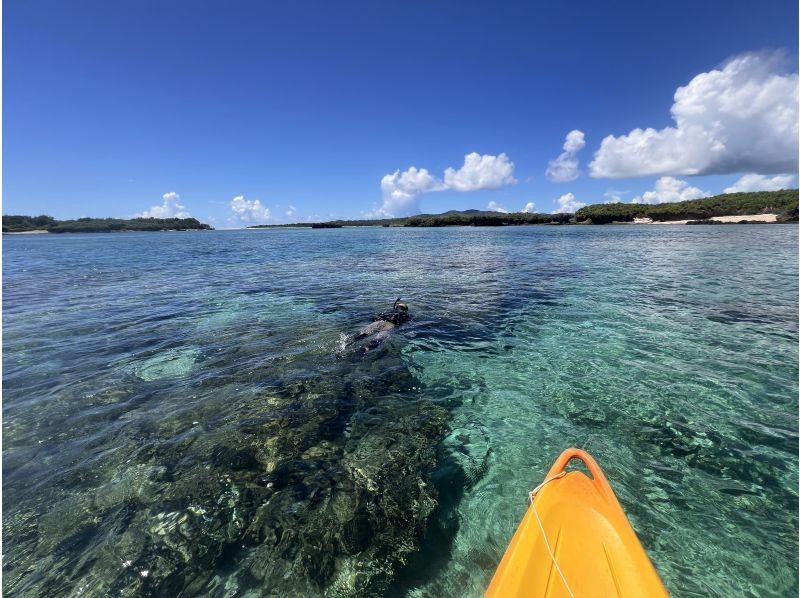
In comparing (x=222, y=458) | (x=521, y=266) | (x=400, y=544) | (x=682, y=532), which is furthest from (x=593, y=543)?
(x=521, y=266)

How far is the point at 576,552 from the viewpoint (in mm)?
4250

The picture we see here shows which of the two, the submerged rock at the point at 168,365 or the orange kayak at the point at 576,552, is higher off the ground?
the orange kayak at the point at 576,552

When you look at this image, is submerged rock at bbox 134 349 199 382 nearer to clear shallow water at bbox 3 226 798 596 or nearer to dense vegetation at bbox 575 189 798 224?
clear shallow water at bbox 3 226 798 596

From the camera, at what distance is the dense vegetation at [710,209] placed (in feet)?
401

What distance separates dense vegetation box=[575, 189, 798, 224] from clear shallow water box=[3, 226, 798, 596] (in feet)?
490

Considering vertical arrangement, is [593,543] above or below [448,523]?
above

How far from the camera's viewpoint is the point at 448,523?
538cm

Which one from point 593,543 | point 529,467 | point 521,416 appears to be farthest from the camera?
point 521,416

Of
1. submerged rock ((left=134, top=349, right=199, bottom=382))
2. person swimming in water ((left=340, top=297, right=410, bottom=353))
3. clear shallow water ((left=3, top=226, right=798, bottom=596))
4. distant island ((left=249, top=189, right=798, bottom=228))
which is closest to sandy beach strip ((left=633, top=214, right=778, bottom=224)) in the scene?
distant island ((left=249, top=189, right=798, bottom=228))

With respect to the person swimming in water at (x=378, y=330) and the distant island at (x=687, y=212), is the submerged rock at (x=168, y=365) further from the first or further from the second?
the distant island at (x=687, y=212)

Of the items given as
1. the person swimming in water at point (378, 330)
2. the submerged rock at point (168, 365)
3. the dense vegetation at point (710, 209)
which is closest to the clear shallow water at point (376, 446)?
the submerged rock at point (168, 365)

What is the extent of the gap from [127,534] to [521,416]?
25.0 feet

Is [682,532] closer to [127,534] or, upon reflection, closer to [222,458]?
[222,458]

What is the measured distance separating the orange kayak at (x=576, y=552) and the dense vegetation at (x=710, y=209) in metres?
156
